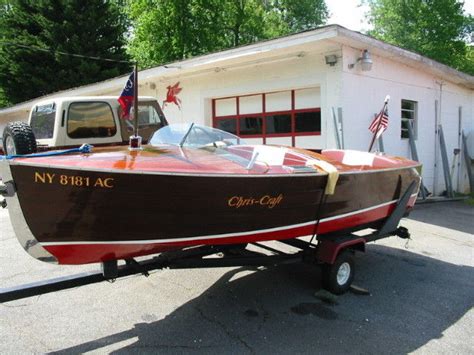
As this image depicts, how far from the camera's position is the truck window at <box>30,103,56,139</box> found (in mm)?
7622

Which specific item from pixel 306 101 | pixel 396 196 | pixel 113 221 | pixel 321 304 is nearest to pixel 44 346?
pixel 113 221

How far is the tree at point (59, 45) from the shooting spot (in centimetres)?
2516

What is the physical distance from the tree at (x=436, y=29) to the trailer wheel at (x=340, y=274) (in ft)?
89.5

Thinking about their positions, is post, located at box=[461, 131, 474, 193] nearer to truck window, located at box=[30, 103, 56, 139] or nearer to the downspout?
A: the downspout

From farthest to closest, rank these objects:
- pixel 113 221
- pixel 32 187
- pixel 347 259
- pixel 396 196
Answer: pixel 396 196 → pixel 347 259 → pixel 113 221 → pixel 32 187

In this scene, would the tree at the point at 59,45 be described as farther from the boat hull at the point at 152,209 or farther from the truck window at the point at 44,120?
the boat hull at the point at 152,209

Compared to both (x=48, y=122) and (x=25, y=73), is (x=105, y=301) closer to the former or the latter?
(x=48, y=122)

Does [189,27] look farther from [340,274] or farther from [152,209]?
[152,209]

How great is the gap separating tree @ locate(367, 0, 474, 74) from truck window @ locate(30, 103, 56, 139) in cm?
2672

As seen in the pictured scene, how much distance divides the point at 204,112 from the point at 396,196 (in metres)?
7.65

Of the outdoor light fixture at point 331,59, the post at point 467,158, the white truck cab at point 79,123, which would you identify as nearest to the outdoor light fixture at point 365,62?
the outdoor light fixture at point 331,59

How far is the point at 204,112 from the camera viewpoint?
12078 mm

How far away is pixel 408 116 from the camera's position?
11672 mm

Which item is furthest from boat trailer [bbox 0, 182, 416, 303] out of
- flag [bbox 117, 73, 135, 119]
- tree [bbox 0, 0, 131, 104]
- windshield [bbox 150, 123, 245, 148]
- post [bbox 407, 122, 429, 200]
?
tree [bbox 0, 0, 131, 104]
